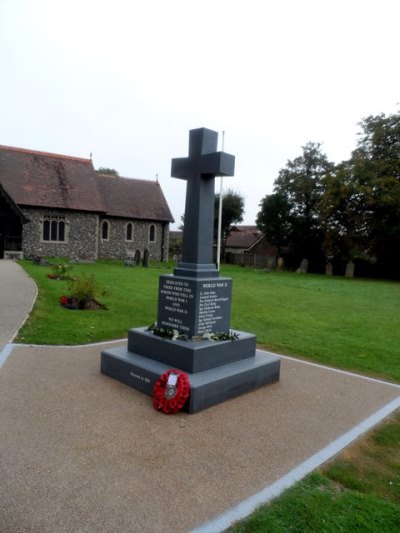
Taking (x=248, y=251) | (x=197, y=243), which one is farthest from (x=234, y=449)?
(x=248, y=251)

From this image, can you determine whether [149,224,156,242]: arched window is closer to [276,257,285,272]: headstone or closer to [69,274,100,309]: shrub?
[276,257,285,272]: headstone

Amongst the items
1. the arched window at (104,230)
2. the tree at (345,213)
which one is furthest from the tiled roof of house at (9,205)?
the tree at (345,213)

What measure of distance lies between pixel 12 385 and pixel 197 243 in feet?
10.3

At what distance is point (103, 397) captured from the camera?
5.09m

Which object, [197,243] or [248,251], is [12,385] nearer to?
[197,243]

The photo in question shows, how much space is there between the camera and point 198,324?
18.9ft

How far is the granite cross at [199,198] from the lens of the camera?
5.98 metres

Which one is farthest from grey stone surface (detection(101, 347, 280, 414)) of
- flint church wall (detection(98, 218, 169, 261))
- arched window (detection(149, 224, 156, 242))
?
arched window (detection(149, 224, 156, 242))

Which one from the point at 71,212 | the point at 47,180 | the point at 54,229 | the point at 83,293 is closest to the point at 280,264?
the point at 71,212

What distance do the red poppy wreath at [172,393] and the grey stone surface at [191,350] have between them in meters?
0.46

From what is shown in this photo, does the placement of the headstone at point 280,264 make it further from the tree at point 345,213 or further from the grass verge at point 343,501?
the grass verge at point 343,501

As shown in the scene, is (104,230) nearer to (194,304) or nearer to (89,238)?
(89,238)

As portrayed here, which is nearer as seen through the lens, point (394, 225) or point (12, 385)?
point (12, 385)

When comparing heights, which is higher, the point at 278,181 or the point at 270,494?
the point at 278,181
